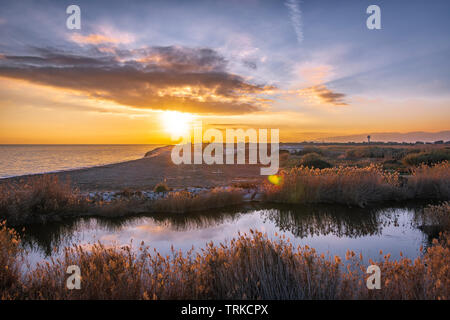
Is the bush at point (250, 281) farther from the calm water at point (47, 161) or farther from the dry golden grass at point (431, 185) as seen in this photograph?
the calm water at point (47, 161)

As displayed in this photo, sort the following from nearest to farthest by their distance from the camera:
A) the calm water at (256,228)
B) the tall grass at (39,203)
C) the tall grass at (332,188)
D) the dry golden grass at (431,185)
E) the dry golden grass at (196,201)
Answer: the calm water at (256,228)
the tall grass at (39,203)
the dry golden grass at (196,201)
the tall grass at (332,188)
the dry golden grass at (431,185)

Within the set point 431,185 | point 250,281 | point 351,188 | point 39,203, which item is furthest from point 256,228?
point 431,185

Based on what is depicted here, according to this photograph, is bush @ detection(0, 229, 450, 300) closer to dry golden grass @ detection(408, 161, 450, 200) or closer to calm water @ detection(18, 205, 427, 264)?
calm water @ detection(18, 205, 427, 264)

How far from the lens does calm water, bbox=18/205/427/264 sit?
6688mm

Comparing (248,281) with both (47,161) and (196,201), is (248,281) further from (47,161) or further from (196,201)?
(47,161)

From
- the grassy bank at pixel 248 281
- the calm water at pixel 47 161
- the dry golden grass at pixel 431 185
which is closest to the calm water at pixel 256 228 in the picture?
the dry golden grass at pixel 431 185

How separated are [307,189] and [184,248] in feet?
21.7

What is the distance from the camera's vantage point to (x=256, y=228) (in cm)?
816

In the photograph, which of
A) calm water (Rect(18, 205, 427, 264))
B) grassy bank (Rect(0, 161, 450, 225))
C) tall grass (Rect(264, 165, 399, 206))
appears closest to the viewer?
calm water (Rect(18, 205, 427, 264))

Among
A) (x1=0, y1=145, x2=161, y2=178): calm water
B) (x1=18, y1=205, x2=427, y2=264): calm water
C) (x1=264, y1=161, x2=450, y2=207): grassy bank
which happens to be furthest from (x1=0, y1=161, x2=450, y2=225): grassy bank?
(x1=0, y1=145, x2=161, y2=178): calm water

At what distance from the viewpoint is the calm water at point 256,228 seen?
6.69 metres
